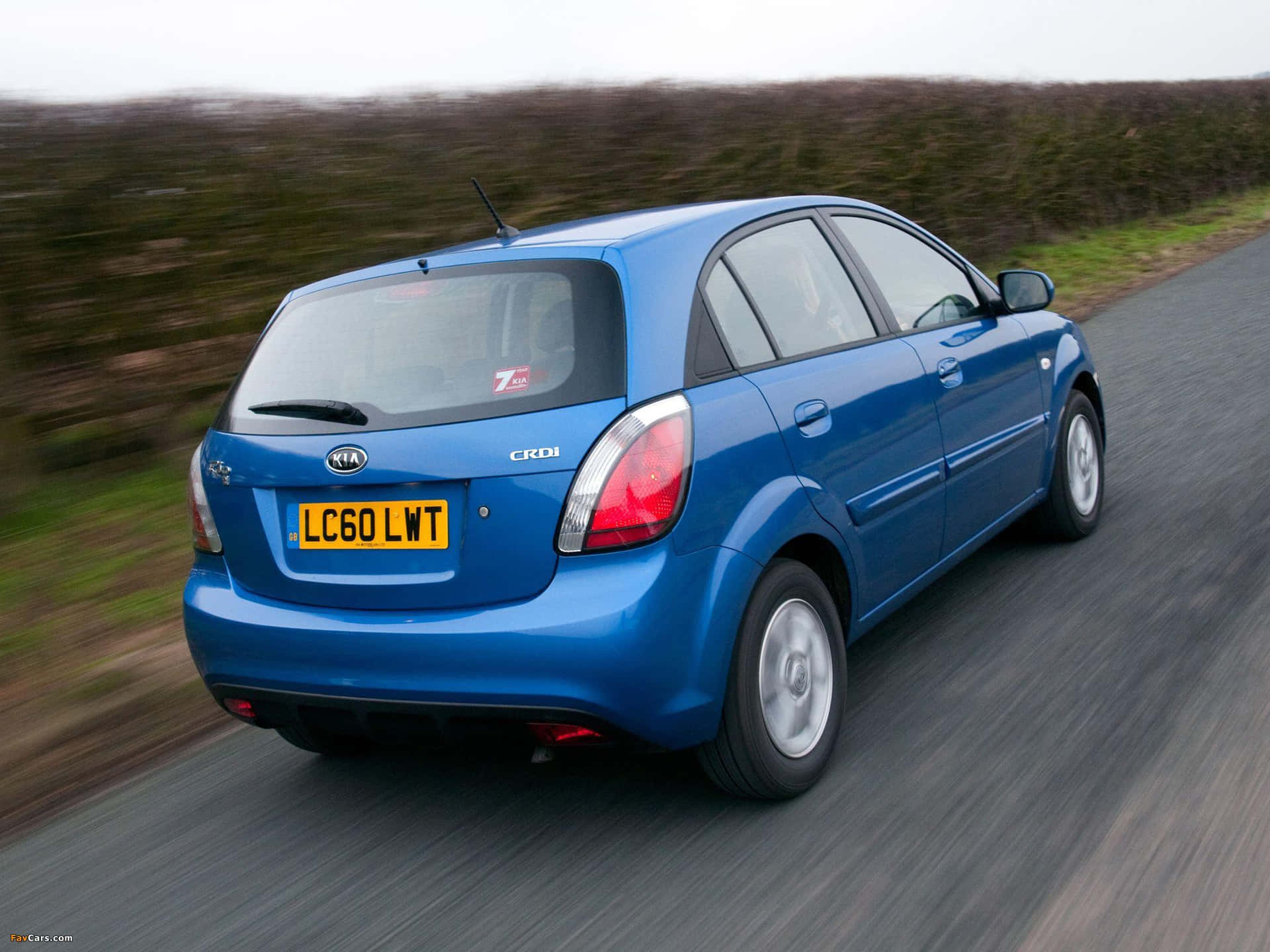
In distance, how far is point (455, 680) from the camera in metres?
3.05

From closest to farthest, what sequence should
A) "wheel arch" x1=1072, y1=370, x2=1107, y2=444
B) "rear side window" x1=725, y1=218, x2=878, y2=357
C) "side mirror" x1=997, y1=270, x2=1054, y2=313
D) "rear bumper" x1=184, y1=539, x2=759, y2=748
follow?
1. "rear bumper" x1=184, y1=539, x2=759, y2=748
2. "rear side window" x1=725, y1=218, x2=878, y2=357
3. "side mirror" x1=997, y1=270, x2=1054, y2=313
4. "wheel arch" x1=1072, y1=370, x2=1107, y2=444

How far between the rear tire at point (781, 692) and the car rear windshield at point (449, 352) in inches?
28.8

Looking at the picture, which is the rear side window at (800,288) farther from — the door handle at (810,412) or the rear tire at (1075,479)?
the rear tire at (1075,479)

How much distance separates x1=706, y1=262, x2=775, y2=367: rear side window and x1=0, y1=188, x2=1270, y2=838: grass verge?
7.53 ft

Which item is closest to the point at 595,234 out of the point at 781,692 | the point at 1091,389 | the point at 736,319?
the point at 736,319

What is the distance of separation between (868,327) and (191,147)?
5.24 meters

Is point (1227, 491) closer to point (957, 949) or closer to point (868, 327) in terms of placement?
point (868, 327)

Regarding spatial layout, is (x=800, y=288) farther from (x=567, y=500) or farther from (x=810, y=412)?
(x=567, y=500)

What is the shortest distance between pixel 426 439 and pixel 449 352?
275 mm

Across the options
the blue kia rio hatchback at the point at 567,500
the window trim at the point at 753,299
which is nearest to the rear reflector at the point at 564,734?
the blue kia rio hatchback at the point at 567,500

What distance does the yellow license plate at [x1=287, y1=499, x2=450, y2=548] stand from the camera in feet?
10.3

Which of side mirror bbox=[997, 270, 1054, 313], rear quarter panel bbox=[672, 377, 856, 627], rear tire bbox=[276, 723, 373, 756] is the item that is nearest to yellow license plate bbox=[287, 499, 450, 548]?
rear quarter panel bbox=[672, 377, 856, 627]

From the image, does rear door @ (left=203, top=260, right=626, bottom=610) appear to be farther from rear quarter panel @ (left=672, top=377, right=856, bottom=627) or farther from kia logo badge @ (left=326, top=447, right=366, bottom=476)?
rear quarter panel @ (left=672, top=377, right=856, bottom=627)

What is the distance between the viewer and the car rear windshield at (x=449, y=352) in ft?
10.4
